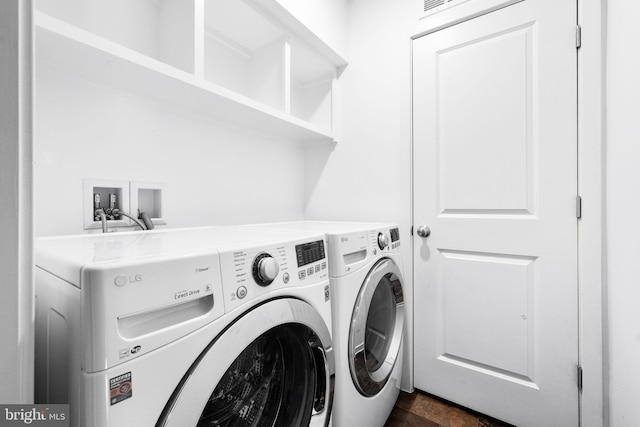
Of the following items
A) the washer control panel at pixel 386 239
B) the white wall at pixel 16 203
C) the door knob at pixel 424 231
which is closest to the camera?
the white wall at pixel 16 203

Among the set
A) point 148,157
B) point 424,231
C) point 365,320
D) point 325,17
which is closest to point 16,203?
point 148,157

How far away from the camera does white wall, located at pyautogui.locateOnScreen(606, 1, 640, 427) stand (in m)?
0.80

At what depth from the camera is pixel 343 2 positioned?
1652mm

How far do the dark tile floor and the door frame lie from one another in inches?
15.5

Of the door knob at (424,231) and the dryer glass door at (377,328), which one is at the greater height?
the door knob at (424,231)

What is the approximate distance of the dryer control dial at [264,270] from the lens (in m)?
0.62

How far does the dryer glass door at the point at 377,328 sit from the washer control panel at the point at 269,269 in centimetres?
27

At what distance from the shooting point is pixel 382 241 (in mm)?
1219

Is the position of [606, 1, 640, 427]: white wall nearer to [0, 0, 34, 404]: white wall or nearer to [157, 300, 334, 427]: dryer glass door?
[157, 300, 334, 427]: dryer glass door

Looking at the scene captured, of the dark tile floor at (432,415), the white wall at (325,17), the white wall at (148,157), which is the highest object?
the white wall at (325,17)

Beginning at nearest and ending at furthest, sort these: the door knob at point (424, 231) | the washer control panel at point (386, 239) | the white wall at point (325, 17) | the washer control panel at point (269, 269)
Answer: the washer control panel at point (269, 269) < the washer control panel at point (386, 239) < the white wall at point (325, 17) < the door knob at point (424, 231)

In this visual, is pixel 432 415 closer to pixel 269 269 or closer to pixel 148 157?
pixel 269 269

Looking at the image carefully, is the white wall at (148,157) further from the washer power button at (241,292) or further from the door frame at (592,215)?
the door frame at (592,215)

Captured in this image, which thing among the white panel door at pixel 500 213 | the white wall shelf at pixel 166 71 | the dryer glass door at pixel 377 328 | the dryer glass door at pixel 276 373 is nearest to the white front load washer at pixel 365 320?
the dryer glass door at pixel 377 328
